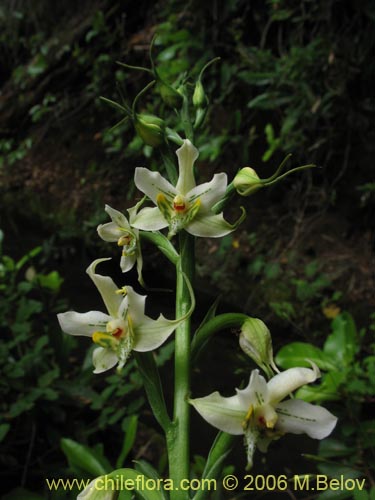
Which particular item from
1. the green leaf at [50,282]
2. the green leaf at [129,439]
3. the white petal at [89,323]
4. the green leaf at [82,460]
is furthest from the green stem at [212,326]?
the green leaf at [50,282]

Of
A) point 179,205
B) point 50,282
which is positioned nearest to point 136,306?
point 179,205

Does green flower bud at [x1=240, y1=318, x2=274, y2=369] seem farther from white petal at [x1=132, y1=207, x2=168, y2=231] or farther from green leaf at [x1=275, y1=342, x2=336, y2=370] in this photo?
green leaf at [x1=275, y1=342, x2=336, y2=370]

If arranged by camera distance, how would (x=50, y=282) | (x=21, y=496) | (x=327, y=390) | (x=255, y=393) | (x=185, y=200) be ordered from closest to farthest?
(x=255, y=393) → (x=185, y=200) → (x=21, y=496) → (x=327, y=390) → (x=50, y=282)

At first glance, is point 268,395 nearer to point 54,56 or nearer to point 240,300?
point 240,300

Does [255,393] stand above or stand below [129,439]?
above

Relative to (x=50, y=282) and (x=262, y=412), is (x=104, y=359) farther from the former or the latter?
(x=50, y=282)

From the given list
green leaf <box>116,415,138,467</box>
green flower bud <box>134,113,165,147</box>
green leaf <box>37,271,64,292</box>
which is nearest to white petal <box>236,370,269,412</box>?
green flower bud <box>134,113,165,147</box>

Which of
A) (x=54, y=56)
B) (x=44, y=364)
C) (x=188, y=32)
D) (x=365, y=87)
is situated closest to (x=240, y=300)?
(x=44, y=364)
